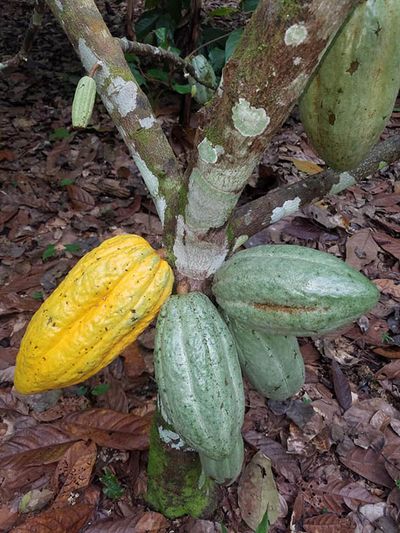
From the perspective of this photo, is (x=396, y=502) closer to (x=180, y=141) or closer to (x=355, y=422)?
(x=355, y=422)

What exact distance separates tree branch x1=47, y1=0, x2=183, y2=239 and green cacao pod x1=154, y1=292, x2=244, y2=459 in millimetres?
214

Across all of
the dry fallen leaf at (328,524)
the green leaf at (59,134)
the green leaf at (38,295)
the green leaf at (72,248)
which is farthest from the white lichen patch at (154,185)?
the green leaf at (59,134)

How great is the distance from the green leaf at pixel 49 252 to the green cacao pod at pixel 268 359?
1.53 metres

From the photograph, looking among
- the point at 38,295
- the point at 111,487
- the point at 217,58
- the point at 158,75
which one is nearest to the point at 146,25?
the point at 158,75

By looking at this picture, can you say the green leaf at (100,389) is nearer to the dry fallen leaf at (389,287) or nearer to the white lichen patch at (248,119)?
the dry fallen leaf at (389,287)

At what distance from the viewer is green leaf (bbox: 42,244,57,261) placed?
2381mm

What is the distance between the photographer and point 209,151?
0.77 m

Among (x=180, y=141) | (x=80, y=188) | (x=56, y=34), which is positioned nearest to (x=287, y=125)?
(x=180, y=141)

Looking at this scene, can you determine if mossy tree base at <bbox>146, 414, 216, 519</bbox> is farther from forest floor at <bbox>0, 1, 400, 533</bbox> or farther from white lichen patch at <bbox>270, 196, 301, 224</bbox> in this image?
white lichen patch at <bbox>270, 196, 301, 224</bbox>

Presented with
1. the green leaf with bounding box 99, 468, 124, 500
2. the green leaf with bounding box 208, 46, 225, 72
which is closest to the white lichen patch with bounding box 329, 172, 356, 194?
the green leaf with bounding box 99, 468, 124, 500

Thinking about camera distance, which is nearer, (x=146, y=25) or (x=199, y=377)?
(x=199, y=377)

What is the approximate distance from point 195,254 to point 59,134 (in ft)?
8.73

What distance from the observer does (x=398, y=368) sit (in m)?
1.89

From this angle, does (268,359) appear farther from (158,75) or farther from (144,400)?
(158,75)
